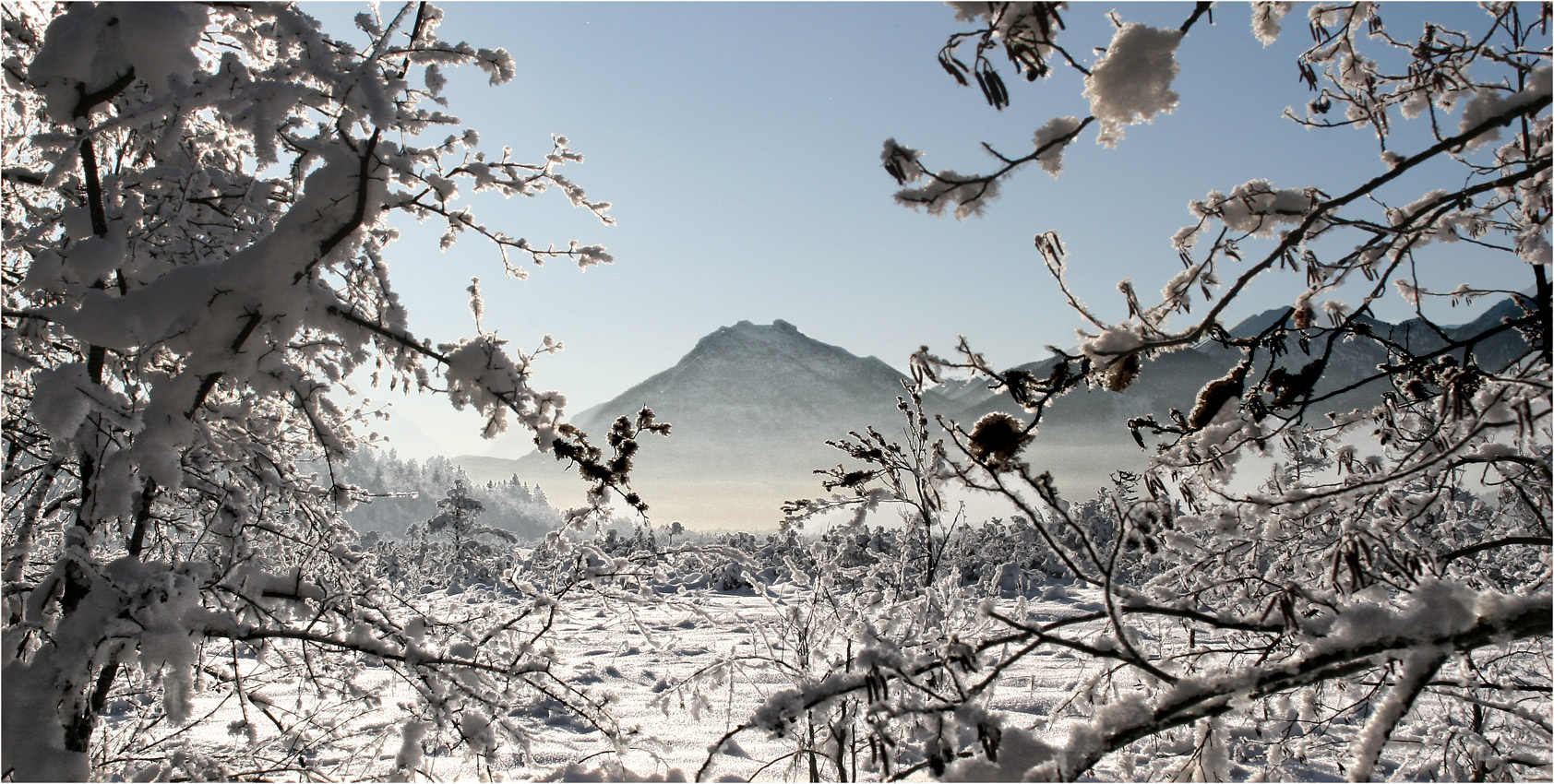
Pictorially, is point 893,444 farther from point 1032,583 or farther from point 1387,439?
point 1032,583

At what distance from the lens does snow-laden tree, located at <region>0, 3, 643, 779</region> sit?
1.84m

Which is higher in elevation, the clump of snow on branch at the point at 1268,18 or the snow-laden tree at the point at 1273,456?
the clump of snow on branch at the point at 1268,18

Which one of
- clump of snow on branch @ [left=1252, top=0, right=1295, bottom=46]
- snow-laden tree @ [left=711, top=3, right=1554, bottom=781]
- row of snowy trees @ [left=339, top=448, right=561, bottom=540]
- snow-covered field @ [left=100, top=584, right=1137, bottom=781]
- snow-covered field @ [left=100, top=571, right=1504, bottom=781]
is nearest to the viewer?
snow-laden tree @ [left=711, top=3, right=1554, bottom=781]

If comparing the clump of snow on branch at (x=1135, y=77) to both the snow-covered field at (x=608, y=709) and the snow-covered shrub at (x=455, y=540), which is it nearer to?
the snow-covered field at (x=608, y=709)

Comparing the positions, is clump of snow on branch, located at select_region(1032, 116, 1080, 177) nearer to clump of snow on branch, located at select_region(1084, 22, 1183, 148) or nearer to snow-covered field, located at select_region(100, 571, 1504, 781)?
clump of snow on branch, located at select_region(1084, 22, 1183, 148)

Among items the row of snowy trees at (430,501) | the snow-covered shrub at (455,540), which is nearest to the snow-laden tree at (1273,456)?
the snow-covered shrub at (455,540)

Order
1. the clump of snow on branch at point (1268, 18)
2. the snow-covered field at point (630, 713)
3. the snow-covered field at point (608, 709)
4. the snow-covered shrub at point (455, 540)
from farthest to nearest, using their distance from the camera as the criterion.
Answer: the snow-covered shrub at point (455, 540), the snow-covered field at point (608, 709), the snow-covered field at point (630, 713), the clump of snow on branch at point (1268, 18)

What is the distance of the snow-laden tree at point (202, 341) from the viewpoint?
72.4 inches

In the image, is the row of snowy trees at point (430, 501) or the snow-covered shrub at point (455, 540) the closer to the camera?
the snow-covered shrub at point (455, 540)

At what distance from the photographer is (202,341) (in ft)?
5.94

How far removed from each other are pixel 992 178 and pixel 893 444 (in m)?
1.45

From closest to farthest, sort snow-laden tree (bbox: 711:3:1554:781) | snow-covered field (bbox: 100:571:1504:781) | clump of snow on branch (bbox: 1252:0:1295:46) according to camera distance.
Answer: snow-laden tree (bbox: 711:3:1554:781) → clump of snow on branch (bbox: 1252:0:1295:46) → snow-covered field (bbox: 100:571:1504:781)

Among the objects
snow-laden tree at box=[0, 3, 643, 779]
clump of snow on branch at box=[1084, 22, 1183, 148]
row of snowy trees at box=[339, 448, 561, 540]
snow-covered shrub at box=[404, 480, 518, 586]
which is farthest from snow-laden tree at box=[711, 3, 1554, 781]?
row of snowy trees at box=[339, 448, 561, 540]

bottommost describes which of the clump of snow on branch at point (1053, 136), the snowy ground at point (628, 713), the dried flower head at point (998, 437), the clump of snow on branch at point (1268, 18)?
the snowy ground at point (628, 713)
